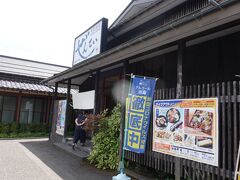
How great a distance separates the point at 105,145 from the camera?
7352 mm

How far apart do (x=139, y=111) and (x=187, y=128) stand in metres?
1.32

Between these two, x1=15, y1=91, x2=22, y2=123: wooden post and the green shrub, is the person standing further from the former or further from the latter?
x1=15, y1=91, x2=22, y2=123: wooden post

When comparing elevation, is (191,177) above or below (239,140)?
below

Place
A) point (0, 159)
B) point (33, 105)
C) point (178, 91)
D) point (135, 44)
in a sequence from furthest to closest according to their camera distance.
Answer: point (33, 105), point (0, 159), point (135, 44), point (178, 91)

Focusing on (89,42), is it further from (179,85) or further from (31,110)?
(31,110)

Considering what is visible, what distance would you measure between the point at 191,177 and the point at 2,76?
18210 mm

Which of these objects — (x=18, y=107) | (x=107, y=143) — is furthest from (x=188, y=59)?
(x=18, y=107)

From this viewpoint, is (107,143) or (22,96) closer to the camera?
(107,143)

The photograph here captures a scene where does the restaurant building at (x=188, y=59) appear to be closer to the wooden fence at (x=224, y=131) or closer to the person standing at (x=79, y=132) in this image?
the wooden fence at (x=224, y=131)

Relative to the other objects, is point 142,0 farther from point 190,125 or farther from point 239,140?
point 239,140

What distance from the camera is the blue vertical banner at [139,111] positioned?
18.9 ft

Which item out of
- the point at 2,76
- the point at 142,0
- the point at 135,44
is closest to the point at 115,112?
the point at 135,44

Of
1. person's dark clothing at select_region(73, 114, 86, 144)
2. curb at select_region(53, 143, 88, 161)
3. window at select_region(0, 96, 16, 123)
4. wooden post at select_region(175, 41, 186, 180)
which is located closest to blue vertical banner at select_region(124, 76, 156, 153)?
wooden post at select_region(175, 41, 186, 180)

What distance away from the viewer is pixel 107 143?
287 inches
